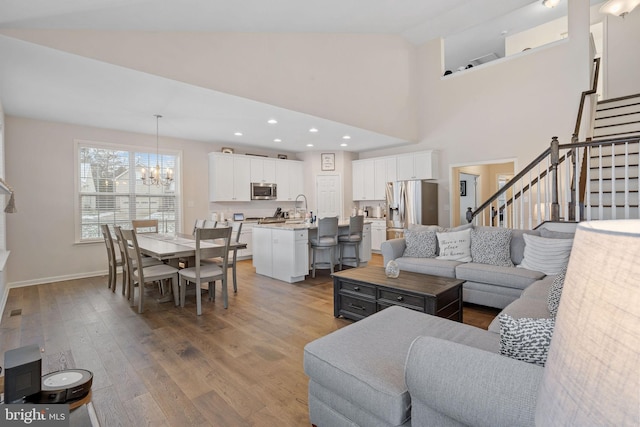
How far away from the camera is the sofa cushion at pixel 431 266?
377 centimetres

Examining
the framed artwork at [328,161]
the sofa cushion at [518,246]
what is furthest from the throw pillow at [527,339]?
the framed artwork at [328,161]

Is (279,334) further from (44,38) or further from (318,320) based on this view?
(44,38)

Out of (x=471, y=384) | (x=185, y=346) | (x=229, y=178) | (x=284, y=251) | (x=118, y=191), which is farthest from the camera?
(x=229, y=178)

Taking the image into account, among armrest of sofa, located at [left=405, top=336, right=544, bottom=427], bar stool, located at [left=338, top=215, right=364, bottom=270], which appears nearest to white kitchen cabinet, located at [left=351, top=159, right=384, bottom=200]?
bar stool, located at [left=338, top=215, right=364, bottom=270]

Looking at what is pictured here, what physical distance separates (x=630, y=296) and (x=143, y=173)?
559 cm

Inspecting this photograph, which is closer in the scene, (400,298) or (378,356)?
(378,356)

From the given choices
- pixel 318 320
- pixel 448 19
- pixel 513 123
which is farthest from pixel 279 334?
pixel 448 19

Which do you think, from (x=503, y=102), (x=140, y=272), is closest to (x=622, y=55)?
(x=503, y=102)

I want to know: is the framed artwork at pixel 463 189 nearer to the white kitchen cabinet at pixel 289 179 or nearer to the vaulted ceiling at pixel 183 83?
the vaulted ceiling at pixel 183 83

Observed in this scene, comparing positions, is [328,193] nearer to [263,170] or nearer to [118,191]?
[263,170]

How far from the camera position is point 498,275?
3.40m

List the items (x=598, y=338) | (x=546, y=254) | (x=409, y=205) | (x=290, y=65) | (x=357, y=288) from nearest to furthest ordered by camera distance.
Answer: (x=598, y=338) → (x=357, y=288) → (x=546, y=254) → (x=290, y=65) → (x=409, y=205)

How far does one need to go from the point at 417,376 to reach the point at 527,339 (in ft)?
1.51

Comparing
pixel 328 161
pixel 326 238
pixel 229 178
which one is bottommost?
pixel 326 238
